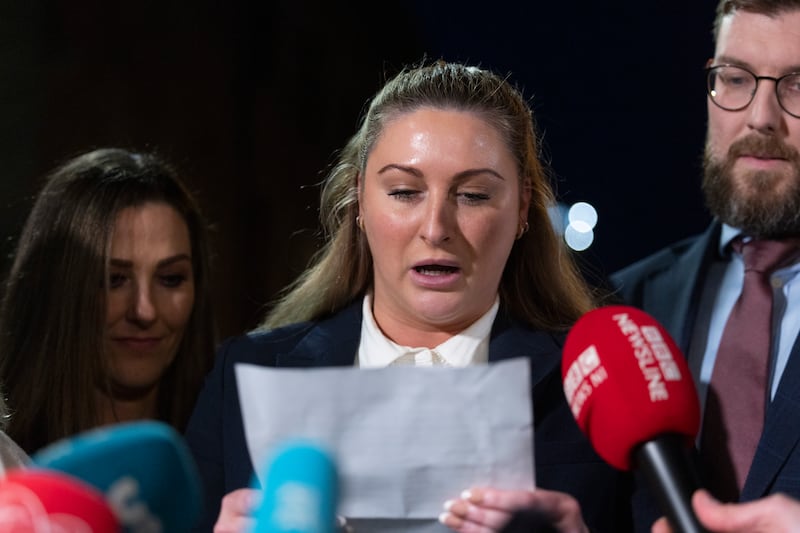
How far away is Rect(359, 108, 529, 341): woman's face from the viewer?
1582 mm

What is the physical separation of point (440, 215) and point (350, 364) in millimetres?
287

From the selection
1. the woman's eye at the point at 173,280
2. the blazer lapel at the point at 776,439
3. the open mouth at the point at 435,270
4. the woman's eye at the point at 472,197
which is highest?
the woman's eye at the point at 472,197

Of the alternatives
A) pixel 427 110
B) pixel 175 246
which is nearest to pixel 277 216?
pixel 175 246

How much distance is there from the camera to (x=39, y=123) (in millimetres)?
3268

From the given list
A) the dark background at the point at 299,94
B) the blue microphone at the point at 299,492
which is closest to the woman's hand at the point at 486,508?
the blue microphone at the point at 299,492

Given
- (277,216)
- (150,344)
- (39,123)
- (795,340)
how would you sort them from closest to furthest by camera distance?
1. (795,340)
2. (150,344)
3. (39,123)
4. (277,216)

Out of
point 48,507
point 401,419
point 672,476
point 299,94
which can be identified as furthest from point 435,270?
point 299,94

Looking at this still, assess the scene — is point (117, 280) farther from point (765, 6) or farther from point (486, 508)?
point (765, 6)

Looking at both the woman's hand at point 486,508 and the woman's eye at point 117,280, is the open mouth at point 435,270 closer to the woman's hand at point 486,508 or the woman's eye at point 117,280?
the woman's hand at point 486,508

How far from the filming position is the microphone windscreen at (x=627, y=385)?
112 cm

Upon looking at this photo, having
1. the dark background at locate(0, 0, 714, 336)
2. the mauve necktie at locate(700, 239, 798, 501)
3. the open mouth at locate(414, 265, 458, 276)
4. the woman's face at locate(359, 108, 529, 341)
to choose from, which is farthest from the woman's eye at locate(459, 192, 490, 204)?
the dark background at locate(0, 0, 714, 336)

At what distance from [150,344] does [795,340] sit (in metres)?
1.25

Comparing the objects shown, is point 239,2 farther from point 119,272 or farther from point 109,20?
point 119,272

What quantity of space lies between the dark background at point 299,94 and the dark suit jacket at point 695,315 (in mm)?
1063
